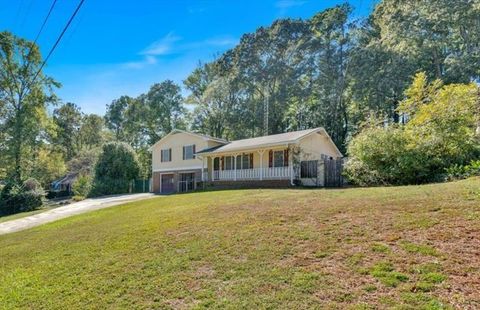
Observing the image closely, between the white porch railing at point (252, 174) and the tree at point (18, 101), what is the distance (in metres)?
20.6

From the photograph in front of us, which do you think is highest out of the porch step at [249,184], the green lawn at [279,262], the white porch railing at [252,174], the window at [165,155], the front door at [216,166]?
the window at [165,155]

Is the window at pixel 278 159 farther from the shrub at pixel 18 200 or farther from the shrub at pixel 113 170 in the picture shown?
the shrub at pixel 18 200

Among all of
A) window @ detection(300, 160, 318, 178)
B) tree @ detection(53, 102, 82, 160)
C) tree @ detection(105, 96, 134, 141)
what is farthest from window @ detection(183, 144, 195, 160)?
tree @ detection(53, 102, 82, 160)

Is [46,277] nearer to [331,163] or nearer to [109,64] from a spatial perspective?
[109,64]

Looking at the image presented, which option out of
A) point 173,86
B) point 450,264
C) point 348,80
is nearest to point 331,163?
point 450,264

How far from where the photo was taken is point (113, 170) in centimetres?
3095

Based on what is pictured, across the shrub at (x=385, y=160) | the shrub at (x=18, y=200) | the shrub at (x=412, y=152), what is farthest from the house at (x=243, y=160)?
the shrub at (x=18, y=200)

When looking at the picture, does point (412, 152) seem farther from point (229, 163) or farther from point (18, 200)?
point (18, 200)

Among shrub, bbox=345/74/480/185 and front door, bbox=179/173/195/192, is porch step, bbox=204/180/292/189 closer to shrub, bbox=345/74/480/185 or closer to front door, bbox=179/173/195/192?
front door, bbox=179/173/195/192


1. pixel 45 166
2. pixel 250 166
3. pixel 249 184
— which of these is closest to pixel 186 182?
pixel 250 166

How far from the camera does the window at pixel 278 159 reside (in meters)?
21.9

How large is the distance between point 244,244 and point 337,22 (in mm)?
33472

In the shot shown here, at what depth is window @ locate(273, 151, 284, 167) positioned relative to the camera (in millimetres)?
21922

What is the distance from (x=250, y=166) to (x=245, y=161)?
0.61m
